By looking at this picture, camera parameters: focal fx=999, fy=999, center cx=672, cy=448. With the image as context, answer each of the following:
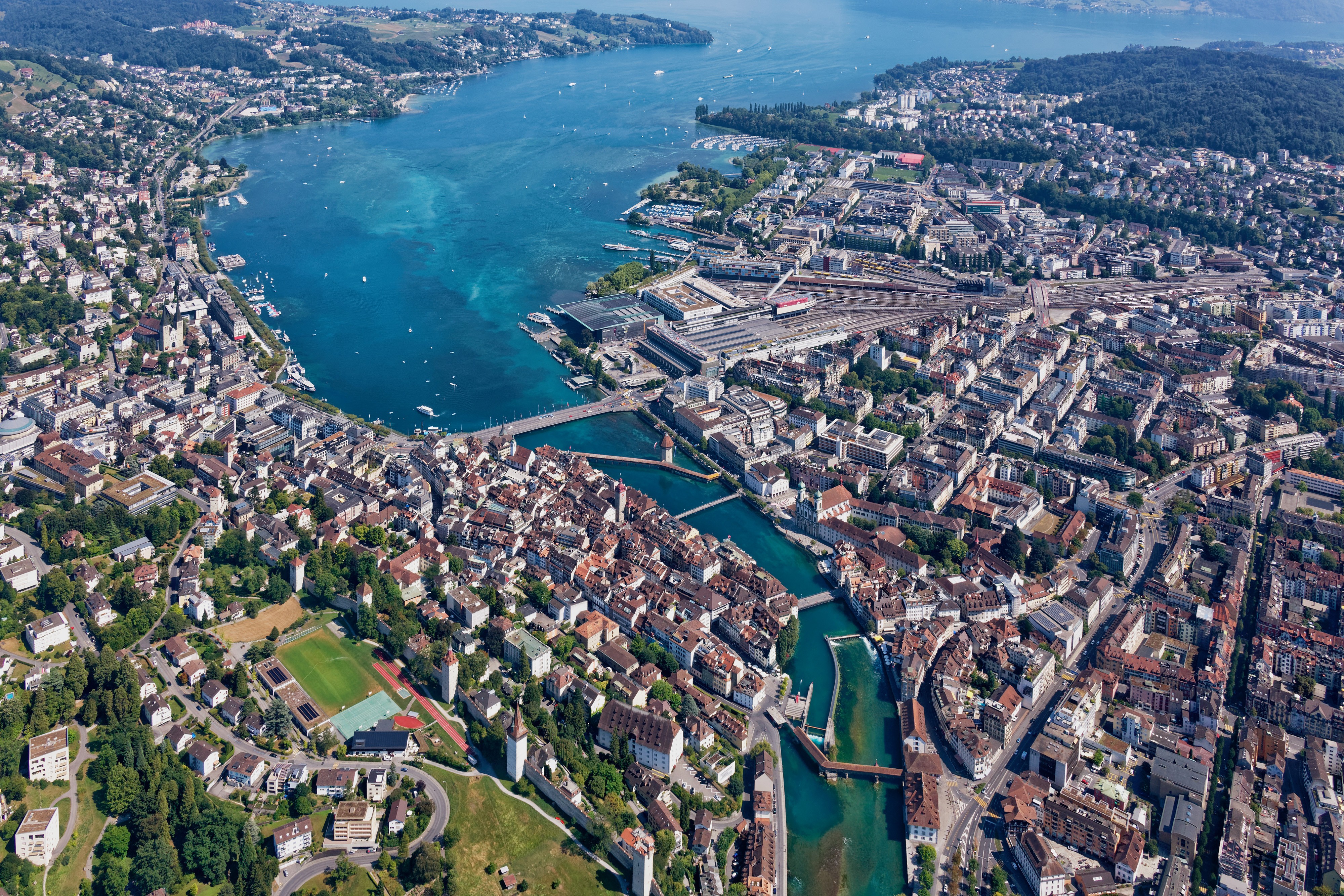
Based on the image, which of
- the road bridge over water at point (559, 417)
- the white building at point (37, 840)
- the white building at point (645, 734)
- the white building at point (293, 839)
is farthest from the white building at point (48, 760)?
the road bridge over water at point (559, 417)

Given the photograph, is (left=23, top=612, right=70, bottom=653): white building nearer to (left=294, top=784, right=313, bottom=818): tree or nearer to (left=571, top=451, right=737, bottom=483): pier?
(left=294, top=784, right=313, bottom=818): tree

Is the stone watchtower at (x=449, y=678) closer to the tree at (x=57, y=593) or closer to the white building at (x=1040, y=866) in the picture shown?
the tree at (x=57, y=593)

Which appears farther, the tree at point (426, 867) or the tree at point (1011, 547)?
the tree at point (1011, 547)

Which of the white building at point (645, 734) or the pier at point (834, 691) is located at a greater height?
the white building at point (645, 734)

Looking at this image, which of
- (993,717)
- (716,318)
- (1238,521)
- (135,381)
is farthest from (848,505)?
(135,381)

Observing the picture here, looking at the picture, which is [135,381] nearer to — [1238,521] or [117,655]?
[117,655]

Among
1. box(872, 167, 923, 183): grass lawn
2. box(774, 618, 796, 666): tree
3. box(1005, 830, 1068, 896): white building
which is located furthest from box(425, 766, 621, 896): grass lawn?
box(872, 167, 923, 183): grass lawn

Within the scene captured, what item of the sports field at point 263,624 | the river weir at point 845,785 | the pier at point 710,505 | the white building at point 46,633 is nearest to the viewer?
the river weir at point 845,785
